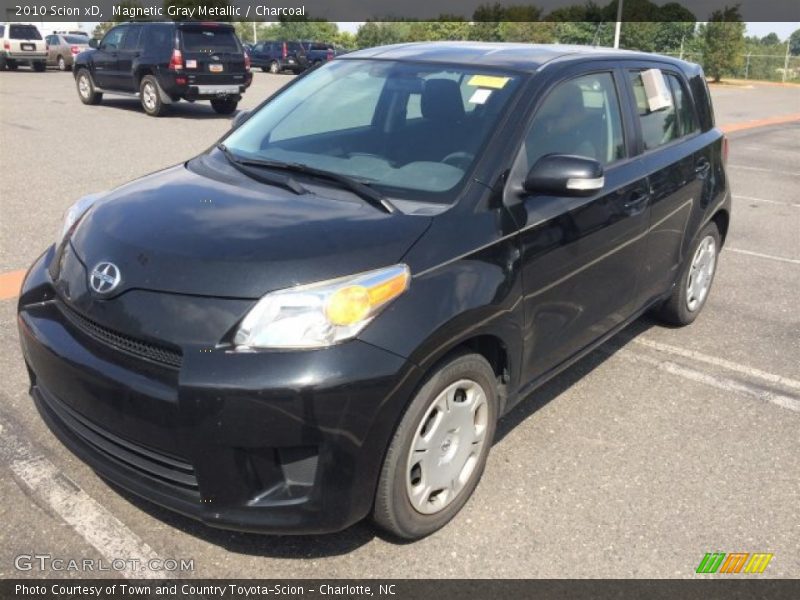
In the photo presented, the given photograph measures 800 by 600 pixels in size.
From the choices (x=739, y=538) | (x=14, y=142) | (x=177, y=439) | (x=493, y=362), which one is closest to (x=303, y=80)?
(x=493, y=362)

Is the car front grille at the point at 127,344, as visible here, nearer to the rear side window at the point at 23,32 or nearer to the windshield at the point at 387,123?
the windshield at the point at 387,123

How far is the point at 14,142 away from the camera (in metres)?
11.9

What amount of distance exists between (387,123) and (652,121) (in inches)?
66.0

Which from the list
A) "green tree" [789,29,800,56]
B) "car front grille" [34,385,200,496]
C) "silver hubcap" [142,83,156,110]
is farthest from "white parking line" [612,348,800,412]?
"green tree" [789,29,800,56]

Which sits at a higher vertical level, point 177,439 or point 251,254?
point 251,254

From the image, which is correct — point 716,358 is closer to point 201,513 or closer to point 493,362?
point 493,362

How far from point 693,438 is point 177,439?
8.39ft

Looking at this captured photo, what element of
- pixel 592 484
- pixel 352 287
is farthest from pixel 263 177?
pixel 592 484

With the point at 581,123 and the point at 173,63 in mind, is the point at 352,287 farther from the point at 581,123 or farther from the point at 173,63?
the point at 173,63

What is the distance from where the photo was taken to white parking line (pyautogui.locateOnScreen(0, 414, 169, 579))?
273 centimetres

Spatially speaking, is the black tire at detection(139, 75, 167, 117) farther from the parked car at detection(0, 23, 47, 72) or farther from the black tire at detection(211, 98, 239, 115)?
the parked car at detection(0, 23, 47, 72)

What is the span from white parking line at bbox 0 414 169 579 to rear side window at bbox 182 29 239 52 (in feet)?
44.5

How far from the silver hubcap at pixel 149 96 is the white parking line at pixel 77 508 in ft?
44.8

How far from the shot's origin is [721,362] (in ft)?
15.4
